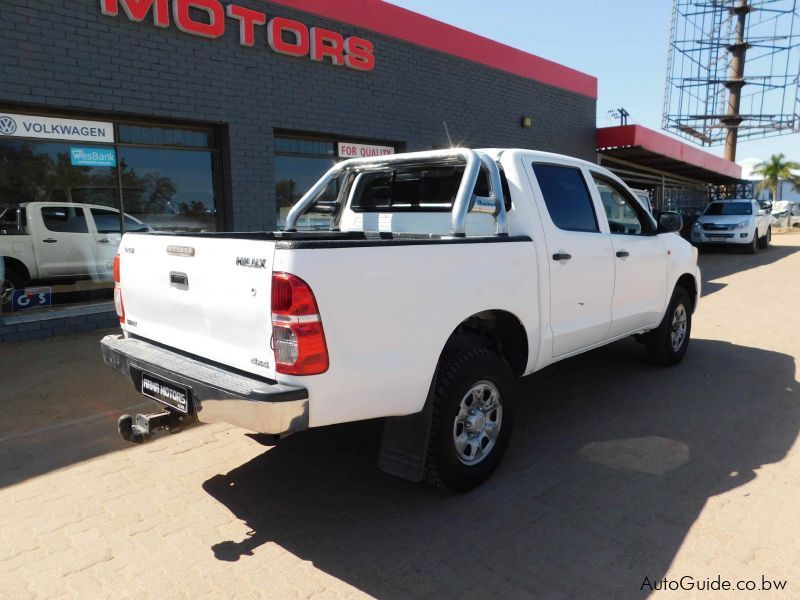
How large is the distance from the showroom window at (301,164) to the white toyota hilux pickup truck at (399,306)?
482 centimetres

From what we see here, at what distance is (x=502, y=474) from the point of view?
3.87m

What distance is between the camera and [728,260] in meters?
17.6

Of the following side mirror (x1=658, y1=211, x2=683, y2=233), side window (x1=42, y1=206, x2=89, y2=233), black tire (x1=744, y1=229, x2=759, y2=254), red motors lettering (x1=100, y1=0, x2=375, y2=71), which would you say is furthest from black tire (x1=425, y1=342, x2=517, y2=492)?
black tire (x1=744, y1=229, x2=759, y2=254)

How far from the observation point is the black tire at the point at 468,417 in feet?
11.0

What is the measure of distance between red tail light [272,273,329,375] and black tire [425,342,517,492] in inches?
31.2

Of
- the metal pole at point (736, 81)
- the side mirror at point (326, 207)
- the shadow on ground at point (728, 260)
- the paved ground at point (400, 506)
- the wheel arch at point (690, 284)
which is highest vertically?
the metal pole at point (736, 81)

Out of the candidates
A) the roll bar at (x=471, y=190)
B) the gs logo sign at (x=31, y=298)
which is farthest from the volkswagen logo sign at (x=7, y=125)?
the roll bar at (x=471, y=190)

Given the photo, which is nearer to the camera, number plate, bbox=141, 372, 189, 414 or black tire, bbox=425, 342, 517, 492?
number plate, bbox=141, 372, 189, 414

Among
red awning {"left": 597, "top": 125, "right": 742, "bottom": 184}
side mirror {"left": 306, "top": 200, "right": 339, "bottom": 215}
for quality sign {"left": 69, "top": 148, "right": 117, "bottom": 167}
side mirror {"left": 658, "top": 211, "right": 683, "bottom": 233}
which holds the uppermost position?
red awning {"left": 597, "top": 125, "right": 742, "bottom": 184}

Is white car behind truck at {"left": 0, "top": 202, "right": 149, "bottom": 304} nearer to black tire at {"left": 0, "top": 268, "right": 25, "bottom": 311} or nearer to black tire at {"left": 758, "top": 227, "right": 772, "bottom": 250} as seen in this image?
black tire at {"left": 0, "top": 268, "right": 25, "bottom": 311}

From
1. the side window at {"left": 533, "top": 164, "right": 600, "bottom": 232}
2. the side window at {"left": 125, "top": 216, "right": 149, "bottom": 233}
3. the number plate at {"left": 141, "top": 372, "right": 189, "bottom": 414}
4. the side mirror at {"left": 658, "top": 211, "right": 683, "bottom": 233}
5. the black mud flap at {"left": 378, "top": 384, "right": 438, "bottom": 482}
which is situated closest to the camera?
the number plate at {"left": 141, "top": 372, "right": 189, "bottom": 414}

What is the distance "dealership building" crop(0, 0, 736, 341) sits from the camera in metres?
7.23

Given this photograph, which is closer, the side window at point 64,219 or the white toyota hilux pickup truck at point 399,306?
the white toyota hilux pickup truck at point 399,306

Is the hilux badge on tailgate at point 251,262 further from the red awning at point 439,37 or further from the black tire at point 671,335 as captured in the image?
the red awning at point 439,37
